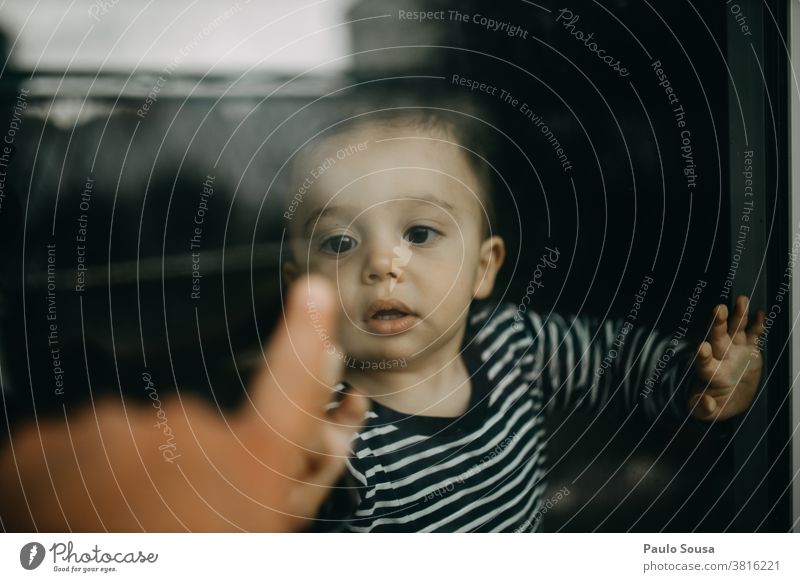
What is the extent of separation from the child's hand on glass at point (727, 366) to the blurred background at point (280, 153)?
0.02m

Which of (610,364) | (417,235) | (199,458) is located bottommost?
(199,458)

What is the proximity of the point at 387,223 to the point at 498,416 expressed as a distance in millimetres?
213

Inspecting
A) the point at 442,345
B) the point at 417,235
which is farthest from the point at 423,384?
the point at 417,235

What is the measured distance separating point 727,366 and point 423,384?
0.29m

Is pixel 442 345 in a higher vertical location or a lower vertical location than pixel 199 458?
higher

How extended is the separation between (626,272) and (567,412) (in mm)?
146

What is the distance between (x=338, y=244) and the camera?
62 centimetres

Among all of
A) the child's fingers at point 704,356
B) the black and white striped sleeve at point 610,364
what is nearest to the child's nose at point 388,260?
the black and white striped sleeve at point 610,364

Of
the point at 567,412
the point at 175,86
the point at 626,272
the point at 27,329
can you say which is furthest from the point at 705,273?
the point at 27,329

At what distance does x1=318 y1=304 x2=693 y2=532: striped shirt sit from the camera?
0.64m

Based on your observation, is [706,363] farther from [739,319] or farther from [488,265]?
[488,265]

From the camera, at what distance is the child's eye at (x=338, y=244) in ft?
2.01

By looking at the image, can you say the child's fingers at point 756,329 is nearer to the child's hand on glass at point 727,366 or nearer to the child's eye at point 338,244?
the child's hand on glass at point 727,366

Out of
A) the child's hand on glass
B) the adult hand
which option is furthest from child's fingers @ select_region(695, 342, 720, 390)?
the adult hand
